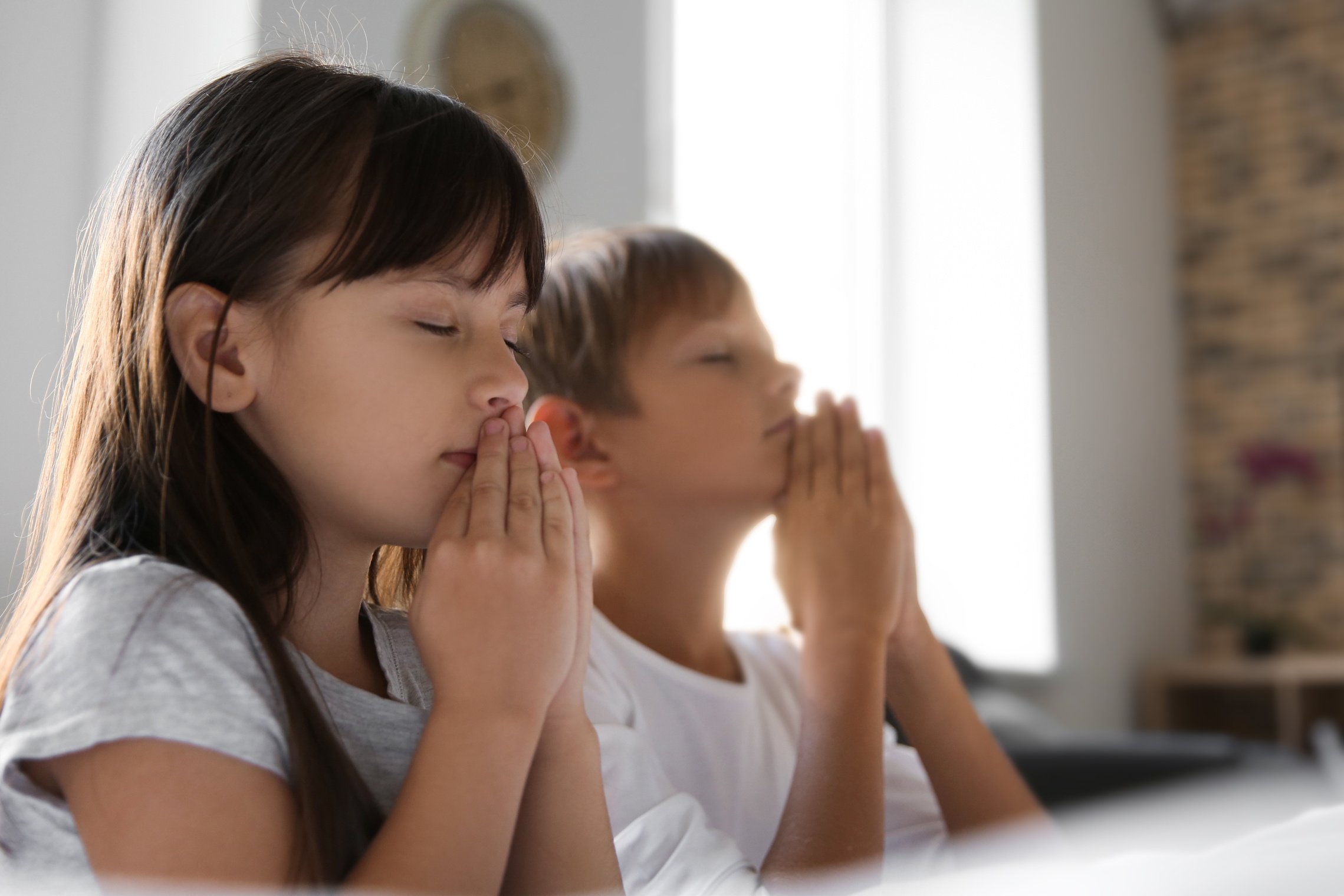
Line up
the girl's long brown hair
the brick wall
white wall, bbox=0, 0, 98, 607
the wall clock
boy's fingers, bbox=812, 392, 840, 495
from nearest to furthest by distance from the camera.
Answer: the girl's long brown hair < boy's fingers, bbox=812, 392, 840, 495 < white wall, bbox=0, 0, 98, 607 < the wall clock < the brick wall

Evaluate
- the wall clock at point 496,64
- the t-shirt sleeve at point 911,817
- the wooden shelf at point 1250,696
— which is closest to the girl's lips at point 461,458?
the t-shirt sleeve at point 911,817

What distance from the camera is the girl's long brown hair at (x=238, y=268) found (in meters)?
0.70

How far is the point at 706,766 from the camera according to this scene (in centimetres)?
111

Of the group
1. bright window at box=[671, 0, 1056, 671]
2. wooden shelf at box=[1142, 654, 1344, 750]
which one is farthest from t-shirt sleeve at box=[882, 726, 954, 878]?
wooden shelf at box=[1142, 654, 1344, 750]

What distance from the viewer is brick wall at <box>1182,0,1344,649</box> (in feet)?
15.2

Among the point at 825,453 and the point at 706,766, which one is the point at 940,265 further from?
the point at 706,766

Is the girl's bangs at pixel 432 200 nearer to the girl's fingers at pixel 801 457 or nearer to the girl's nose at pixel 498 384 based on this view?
the girl's nose at pixel 498 384

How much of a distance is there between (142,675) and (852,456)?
78cm

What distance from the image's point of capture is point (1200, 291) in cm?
500

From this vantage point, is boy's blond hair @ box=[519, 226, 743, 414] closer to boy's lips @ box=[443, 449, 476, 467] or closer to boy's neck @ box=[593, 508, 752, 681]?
boy's neck @ box=[593, 508, 752, 681]

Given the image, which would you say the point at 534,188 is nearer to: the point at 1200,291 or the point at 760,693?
the point at 760,693

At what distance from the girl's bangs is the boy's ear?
398 millimetres

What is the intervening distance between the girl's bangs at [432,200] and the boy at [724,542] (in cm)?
38

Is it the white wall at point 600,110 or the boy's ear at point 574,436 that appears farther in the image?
the white wall at point 600,110
